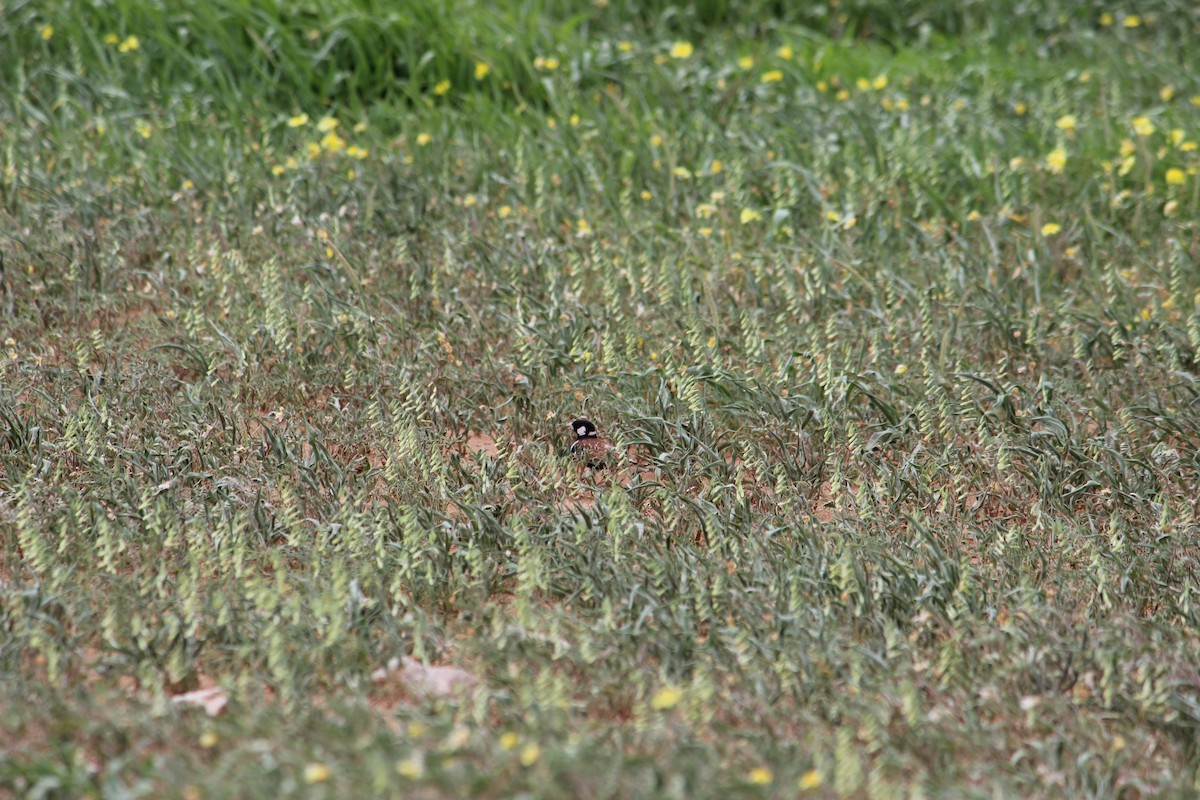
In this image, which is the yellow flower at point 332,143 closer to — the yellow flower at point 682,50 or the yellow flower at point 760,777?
the yellow flower at point 682,50

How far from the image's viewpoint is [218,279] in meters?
4.69

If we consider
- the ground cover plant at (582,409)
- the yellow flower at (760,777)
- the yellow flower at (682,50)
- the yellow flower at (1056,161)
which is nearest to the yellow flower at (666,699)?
the ground cover plant at (582,409)

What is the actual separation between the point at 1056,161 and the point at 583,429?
7.75ft

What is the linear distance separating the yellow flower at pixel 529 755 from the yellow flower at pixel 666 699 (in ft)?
0.92

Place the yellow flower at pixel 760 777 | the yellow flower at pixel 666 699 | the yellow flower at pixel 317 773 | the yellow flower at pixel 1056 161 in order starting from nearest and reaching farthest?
1. the yellow flower at pixel 317 773
2. the yellow flower at pixel 760 777
3. the yellow flower at pixel 666 699
4. the yellow flower at pixel 1056 161

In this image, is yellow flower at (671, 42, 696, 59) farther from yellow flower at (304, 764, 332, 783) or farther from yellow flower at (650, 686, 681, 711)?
yellow flower at (304, 764, 332, 783)

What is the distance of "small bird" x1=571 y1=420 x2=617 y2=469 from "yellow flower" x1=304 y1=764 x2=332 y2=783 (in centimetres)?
165

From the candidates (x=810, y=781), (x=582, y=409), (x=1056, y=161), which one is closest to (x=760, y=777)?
(x=810, y=781)

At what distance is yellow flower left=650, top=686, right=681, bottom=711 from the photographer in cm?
265

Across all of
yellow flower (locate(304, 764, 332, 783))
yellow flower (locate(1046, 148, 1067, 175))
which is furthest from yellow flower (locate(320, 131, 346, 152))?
yellow flower (locate(304, 764, 332, 783))

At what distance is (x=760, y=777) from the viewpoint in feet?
8.17

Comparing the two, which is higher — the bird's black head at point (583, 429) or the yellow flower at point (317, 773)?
the yellow flower at point (317, 773)

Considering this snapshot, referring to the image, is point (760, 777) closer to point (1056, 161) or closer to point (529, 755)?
point (529, 755)

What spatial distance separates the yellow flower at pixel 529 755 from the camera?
2428 millimetres
